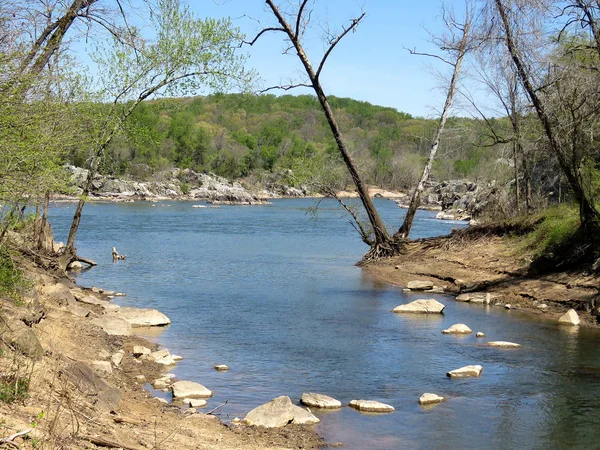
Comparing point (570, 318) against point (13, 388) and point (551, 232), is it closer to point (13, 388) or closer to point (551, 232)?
point (551, 232)

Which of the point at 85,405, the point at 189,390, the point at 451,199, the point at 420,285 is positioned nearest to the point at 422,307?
the point at 420,285

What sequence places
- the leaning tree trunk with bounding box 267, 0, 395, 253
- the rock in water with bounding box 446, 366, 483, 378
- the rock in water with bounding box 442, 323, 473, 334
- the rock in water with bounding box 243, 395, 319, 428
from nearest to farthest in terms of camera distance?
the rock in water with bounding box 243, 395, 319, 428
the rock in water with bounding box 446, 366, 483, 378
the rock in water with bounding box 442, 323, 473, 334
the leaning tree trunk with bounding box 267, 0, 395, 253

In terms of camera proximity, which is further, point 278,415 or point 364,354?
point 364,354

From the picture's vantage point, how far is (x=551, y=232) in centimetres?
2319

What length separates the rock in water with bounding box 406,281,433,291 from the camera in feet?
76.9

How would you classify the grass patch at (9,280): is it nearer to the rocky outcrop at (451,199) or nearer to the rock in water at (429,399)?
the rock in water at (429,399)

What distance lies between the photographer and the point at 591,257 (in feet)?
66.5

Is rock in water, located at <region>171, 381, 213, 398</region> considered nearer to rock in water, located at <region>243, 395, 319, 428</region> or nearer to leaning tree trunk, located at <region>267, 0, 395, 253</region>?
rock in water, located at <region>243, 395, 319, 428</region>

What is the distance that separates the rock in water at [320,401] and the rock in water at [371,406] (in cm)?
28

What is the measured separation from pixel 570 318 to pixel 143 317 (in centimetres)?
1019

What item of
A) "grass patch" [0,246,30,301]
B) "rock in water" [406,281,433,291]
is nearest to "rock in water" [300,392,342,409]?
"grass patch" [0,246,30,301]

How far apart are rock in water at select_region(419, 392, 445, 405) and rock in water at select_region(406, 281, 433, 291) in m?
12.2

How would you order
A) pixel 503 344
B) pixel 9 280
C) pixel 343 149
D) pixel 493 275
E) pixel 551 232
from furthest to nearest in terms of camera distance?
pixel 343 149 < pixel 493 275 < pixel 551 232 < pixel 503 344 < pixel 9 280

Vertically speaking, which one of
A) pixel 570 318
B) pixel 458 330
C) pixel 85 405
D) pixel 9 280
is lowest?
pixel 458 330
